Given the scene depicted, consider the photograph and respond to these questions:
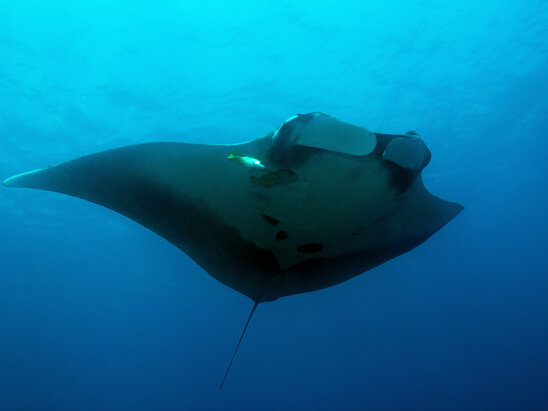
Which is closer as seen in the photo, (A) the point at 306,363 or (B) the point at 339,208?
(B) the point at 339,208

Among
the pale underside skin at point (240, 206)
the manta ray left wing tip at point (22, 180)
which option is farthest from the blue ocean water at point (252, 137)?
the manta ray left wing tip at point (22, 180)

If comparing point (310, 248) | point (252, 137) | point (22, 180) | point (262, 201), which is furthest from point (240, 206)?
point (252, 137)

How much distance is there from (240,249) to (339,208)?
775 millimetres

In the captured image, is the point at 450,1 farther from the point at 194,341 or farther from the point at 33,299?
the point at 194,341

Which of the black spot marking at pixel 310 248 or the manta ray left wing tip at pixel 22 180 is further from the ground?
the black spot marking at pixel 310 248

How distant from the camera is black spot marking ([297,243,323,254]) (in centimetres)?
313

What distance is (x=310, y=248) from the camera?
10.4ft

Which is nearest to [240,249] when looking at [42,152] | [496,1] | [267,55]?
Answer: [267,55]

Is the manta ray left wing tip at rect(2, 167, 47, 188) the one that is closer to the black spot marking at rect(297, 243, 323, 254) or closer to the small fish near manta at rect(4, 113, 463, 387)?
the small fish near manta at rect(4, 113, 463, 387)

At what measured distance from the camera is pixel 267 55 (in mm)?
11273

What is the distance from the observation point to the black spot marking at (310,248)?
10.3ft

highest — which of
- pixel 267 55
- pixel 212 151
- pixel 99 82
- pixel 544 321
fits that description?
pixel 544 321

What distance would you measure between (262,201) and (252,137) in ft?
36.1

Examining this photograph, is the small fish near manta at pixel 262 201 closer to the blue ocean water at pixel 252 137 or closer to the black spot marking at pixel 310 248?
the black spot marking at pixel 310 248
